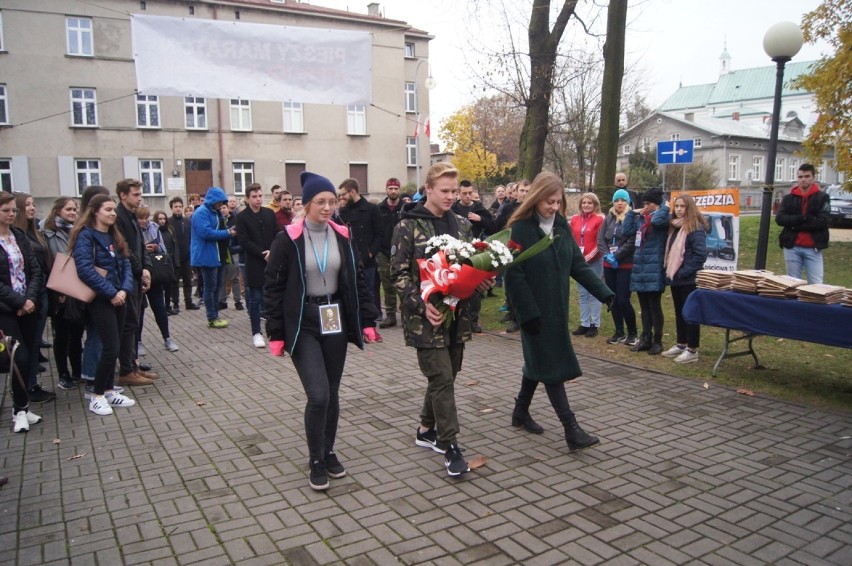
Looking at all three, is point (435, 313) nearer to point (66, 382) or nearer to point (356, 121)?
point (66, 382)

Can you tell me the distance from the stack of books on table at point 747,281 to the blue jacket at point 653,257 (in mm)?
1341

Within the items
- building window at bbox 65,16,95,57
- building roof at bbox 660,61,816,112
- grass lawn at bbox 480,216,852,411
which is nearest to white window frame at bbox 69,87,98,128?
building window at bbox 65,16,95,57

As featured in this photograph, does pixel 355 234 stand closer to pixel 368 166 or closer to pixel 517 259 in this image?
pixel 517 259

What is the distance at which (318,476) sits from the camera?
4.49 metres

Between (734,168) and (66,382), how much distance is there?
73.4 m

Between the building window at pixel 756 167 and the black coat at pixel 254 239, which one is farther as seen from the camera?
the building window at pixel 756 167

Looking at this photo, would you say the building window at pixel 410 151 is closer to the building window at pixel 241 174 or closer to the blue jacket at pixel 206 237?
the building window at pixel 241 174

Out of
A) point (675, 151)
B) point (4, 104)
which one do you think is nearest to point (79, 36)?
point (4, 104)

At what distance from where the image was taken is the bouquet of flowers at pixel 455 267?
442 cm

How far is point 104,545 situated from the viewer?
3797mm

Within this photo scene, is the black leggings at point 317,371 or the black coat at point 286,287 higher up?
the black coat at point 286,287

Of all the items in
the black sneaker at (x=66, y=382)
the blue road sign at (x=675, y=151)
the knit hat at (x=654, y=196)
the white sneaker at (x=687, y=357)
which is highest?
the blue road sign at (x=675, y=151)

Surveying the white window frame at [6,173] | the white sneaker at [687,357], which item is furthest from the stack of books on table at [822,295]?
the white window frame at [6,173]

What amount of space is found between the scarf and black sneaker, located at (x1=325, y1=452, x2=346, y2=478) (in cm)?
496
